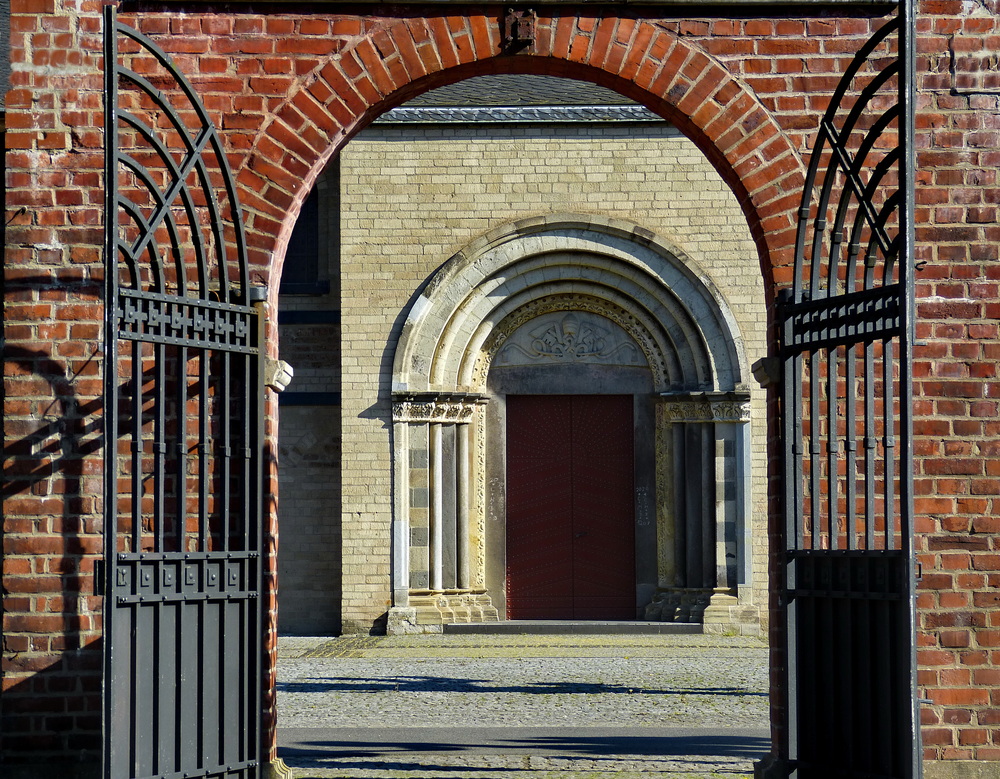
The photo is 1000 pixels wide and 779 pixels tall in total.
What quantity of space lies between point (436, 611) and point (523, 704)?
17.6 feet

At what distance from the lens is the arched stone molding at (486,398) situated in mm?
15180

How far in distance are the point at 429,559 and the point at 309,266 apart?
371 cm

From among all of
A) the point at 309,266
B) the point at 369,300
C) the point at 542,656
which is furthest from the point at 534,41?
the point at 309,266

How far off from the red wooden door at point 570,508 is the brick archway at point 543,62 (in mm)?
9957

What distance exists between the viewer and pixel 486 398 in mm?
15906

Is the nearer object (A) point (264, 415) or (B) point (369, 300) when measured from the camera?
(A) point (264, 415)

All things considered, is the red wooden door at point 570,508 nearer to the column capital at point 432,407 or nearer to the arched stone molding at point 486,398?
the arched stone molding at point 486,398

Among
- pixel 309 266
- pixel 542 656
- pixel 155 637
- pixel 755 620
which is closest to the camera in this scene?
pixel 155 637

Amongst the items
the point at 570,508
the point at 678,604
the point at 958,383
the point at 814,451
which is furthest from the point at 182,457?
the point at 570,508

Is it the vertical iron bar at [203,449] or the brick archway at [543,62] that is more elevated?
the brick archway at [543,62]

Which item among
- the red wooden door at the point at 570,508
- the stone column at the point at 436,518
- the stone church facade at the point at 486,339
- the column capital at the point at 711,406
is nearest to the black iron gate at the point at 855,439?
the column capital at the point at 711,406

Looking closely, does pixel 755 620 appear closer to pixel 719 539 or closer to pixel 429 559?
pixel 719 539

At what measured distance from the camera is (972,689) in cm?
602

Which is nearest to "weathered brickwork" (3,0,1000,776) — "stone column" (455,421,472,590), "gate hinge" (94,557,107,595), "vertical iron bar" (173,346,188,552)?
"vertical iron bar" (173,346,188,552)
